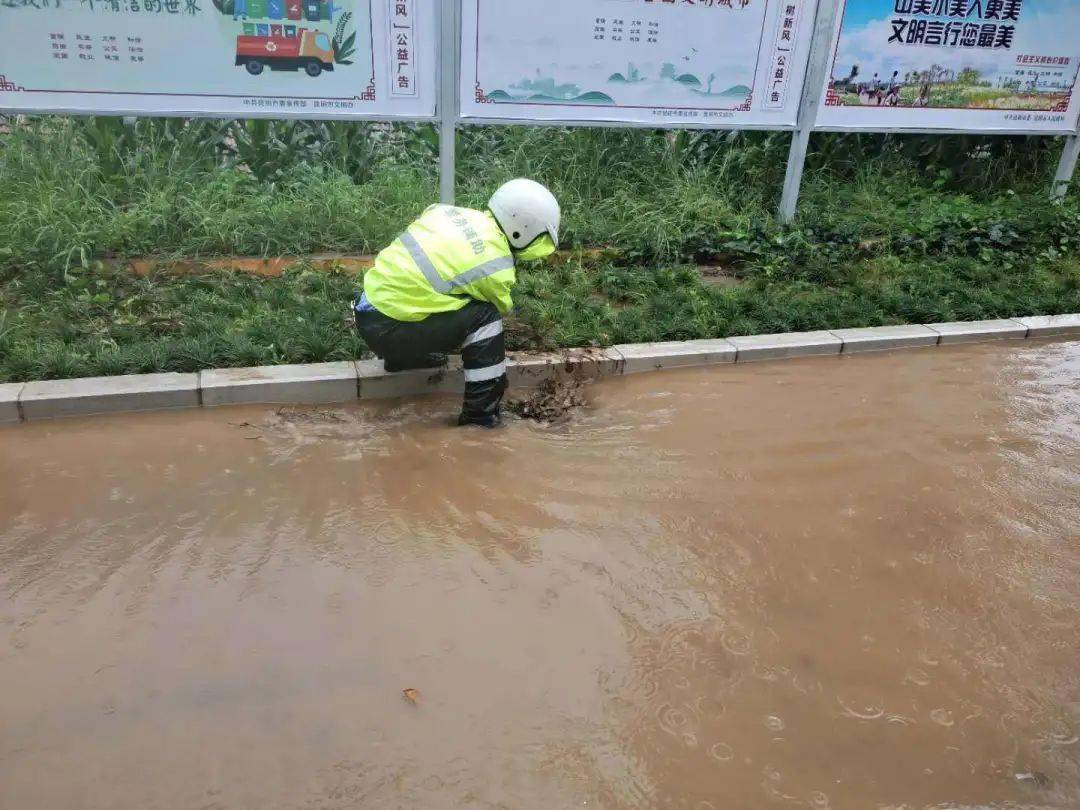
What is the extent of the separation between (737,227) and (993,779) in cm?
482

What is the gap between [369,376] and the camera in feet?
13.9

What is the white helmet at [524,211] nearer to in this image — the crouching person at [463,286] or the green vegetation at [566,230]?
the crouching person at [463,286]

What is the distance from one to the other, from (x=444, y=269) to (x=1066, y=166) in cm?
668

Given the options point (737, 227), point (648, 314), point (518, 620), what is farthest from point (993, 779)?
point (737, 227)

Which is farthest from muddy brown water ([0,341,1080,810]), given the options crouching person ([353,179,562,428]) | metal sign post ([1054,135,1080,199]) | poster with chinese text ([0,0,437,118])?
metal sign post ([1054,135,1080,199])

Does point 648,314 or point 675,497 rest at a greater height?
point 648,314

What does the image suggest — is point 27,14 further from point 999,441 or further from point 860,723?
point 999,441

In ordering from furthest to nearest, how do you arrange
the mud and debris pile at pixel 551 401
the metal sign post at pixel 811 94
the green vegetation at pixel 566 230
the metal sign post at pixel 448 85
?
the metal sign post at pixel 811 94 → the metal sign post at pixel 448 85 → the green vegetation at pixel 566 230 → the mud and debris pile at pixel 551 401

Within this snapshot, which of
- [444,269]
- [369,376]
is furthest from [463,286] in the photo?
[369,376]

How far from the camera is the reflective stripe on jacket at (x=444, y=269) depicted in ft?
12.7

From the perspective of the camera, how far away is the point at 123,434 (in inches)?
150

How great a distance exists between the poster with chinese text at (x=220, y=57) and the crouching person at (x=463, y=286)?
1.70 m

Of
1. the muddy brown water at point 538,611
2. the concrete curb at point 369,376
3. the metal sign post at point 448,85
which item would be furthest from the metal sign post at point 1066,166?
the metal sign post at point 448,85

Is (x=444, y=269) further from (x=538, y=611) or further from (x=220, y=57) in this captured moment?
(x=220, y=57)
